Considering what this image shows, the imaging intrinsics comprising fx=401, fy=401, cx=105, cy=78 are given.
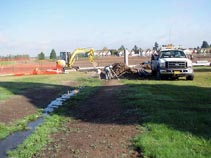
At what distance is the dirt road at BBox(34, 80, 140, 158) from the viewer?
26.9 ft

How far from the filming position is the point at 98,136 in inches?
378

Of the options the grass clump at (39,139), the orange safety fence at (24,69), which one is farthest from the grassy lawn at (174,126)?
the orange safety fence at (24,69)

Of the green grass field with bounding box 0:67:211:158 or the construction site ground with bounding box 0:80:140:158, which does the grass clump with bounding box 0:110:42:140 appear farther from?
the green grass field with bounding box 0:67:211:158

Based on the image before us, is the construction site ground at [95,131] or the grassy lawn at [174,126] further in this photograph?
the construction site ground at [95,131]

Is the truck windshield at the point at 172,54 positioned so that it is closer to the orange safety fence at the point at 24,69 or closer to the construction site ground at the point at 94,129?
the construction site ground at the point at 94,129

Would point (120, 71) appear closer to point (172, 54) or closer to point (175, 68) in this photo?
point (172, 54)

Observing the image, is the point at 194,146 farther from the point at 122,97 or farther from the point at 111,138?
the point at 122,97

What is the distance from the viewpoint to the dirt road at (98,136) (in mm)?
8203

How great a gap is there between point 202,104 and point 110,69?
62.8ft

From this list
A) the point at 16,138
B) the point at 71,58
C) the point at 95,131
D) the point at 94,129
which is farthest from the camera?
the point at 71,58

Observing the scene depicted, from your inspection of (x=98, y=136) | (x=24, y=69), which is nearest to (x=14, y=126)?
(x=98, y=136)

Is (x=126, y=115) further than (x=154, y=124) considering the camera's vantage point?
Yes

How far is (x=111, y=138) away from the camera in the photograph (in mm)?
9250

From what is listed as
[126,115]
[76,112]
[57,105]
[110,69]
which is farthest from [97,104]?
[110,69]
